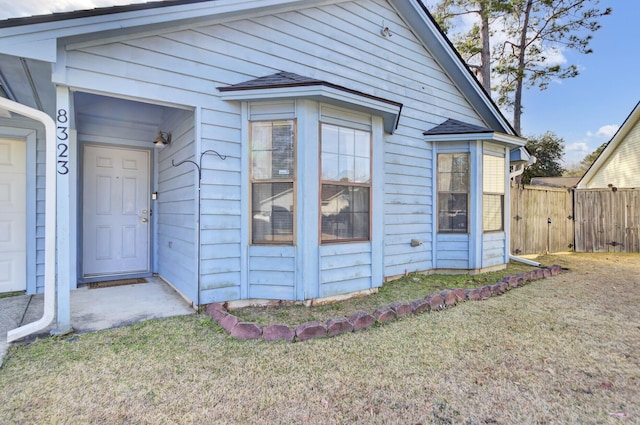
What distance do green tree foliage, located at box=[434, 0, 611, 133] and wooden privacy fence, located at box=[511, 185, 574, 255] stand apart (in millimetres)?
4994

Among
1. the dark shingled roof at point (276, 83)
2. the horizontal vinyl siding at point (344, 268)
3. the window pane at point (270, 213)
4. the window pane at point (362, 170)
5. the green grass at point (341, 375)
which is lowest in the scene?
the green grass at point (341, 375)

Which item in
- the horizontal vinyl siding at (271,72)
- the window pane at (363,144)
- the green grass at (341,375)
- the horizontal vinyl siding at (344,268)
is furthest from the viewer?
the window pane at (363,144)

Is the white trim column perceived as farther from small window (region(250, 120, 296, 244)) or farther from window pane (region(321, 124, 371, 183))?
window pane (region(321, 124, 371, 183))

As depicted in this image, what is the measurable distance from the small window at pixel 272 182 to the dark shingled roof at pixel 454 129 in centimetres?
324

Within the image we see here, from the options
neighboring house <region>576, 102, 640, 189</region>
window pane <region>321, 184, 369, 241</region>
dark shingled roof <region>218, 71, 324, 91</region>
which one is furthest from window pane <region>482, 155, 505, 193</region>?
neighboring house <region>576, 102, 640, 189</region>

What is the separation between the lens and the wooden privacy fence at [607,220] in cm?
927

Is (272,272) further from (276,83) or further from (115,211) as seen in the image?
(115,211)

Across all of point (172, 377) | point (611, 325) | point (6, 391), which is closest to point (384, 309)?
point (172, 377)

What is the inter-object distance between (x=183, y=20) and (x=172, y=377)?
12.2 ft

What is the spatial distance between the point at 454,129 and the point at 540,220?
486 cm

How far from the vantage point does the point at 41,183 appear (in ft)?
14.8

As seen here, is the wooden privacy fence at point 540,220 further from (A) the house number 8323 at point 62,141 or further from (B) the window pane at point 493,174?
(A) the house number 8323 at point 62,141

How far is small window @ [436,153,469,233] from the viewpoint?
6.11 m

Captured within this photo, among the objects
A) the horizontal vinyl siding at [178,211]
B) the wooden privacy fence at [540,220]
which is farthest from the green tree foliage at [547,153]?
the horizontal vinyl siding at [178,211]
